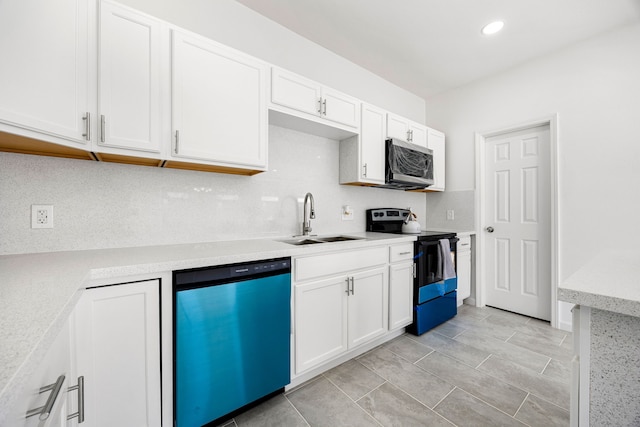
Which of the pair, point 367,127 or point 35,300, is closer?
point 35,300

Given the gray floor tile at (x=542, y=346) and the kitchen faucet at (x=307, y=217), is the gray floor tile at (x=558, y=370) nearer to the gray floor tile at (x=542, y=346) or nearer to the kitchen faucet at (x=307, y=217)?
the gray floor tile at (x=542, y=346)

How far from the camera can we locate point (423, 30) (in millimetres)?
2318

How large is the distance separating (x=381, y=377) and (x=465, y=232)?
203 centimetres

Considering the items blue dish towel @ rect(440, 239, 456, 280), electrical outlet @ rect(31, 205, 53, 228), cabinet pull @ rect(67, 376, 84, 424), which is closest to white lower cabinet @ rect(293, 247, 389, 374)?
blue dish towel @ rect(440, 239, 456, 280)

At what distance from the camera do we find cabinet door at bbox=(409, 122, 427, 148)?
117 inches

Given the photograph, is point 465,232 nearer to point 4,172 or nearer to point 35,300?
point 35,300

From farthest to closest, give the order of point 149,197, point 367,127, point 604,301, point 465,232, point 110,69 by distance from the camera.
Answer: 1. point 465,232
2. point 367,127
3. point 149,197
4. point 110,69
5. point 604,301

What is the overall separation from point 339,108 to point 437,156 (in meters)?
1.70

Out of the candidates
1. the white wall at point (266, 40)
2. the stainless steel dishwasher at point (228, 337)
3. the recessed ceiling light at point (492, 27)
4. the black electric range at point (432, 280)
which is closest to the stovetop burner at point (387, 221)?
the black electric range at point (432, 280)

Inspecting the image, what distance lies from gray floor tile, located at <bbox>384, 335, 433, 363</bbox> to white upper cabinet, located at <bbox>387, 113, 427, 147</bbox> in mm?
1998

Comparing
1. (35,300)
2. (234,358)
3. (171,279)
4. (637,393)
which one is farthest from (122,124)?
(637,393)

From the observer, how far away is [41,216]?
139 centimetres

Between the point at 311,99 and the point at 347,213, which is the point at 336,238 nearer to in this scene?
the point at 347,213

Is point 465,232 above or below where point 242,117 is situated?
below
